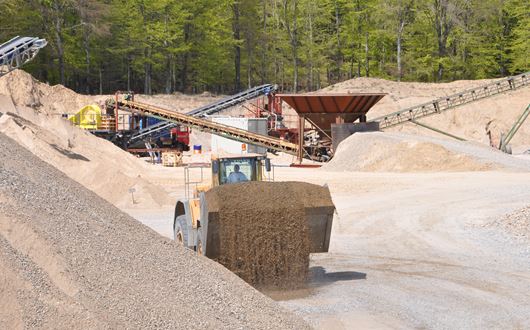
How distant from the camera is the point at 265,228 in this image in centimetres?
1164

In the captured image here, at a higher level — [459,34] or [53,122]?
[459,34]

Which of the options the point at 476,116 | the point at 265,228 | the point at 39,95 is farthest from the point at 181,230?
the point at 476,116

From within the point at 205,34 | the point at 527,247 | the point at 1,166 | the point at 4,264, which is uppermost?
the point at 205,34

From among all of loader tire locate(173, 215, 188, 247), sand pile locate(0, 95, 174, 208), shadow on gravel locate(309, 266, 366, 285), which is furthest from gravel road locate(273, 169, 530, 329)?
sand pile locate(0, 95, 174, 208)

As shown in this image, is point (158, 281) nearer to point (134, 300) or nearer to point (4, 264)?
point (134, 300)

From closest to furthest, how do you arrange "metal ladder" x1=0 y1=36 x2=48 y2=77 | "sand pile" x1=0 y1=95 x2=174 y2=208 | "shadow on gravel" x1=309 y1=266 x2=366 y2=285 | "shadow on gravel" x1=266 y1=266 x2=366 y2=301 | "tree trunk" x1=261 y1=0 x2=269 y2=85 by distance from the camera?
"shadow on gravel" x1=266 y1=266 x2=366 y2=301 < "shadow on gravel" x1=309 y1=266 x2=366 y2=285 < "sand pile" x1=0 y1=95 x2=174 y2=208 < "metal ladder" x1=0 y1=36 x2=48 y2=77 < "tree trunk" x1=261 y1=0 x2=269 y2=85

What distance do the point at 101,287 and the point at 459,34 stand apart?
5686 cm

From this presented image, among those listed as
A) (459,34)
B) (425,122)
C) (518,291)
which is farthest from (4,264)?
(459,34)

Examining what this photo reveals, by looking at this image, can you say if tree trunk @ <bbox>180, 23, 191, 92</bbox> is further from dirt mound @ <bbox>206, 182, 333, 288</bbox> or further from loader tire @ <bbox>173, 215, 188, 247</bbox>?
dirt mound @ <bbox>206, 182, 333, 288</bbox>

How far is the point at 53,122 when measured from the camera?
34.2 m

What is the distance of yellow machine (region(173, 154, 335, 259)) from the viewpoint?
1153 centimetres

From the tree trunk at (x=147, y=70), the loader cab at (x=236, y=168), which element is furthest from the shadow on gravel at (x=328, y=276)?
the tree trunk at (x=147, y=70)

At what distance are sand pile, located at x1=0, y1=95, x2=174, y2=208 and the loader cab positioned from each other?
9765 millimetres

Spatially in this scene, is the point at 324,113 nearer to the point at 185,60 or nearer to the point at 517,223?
the point at 517,223
